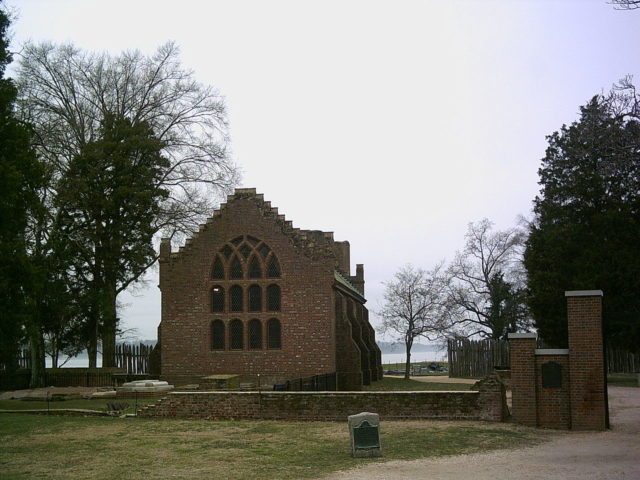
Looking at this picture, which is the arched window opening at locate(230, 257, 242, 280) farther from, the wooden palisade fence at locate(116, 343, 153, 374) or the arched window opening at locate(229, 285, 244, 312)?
the wooden palisade fence at locate(116, 343, 153, 374)

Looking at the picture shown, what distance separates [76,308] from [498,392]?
1001 inches

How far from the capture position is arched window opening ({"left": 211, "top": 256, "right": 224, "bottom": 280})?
3472cm

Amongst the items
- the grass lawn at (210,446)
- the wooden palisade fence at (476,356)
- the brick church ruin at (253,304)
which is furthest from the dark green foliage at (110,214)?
the wooden palisade fence at (476,356)

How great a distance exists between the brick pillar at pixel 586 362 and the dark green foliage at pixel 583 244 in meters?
14.9

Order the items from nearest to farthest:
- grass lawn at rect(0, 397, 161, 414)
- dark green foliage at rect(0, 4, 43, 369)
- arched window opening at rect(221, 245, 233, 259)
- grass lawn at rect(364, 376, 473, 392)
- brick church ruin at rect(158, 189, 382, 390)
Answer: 1. dark green foliage at rect(0, 4, 43, 369)
2. grass lawn at rect(0, 397, 161, 414)
3. grass lawn at rect(364, 376, 473, 392)
4. brick church ruin at rect(158, 189, 382, 390)
5. arched window opening at rect(221, 245, 233, 259)

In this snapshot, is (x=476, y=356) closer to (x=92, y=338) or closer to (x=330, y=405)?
A: (x=92, y=338)

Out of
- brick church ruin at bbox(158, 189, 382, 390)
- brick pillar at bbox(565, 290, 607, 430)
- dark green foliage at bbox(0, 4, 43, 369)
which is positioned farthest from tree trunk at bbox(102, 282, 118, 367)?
brick pillar at bbox(565, 290, 607, 430)

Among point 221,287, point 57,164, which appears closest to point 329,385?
point 221,287

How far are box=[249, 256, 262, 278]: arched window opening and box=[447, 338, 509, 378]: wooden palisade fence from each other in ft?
48.5

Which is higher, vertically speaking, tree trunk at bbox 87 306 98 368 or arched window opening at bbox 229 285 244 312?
arched window opening at bbox 229 285 244 312

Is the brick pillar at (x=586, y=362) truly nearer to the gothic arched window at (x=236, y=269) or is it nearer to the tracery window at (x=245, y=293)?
the tracery window at (x=245, y=293)

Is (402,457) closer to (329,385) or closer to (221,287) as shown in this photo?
(329,385)

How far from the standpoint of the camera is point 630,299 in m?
35.5

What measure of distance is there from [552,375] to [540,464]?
5.99 meters
